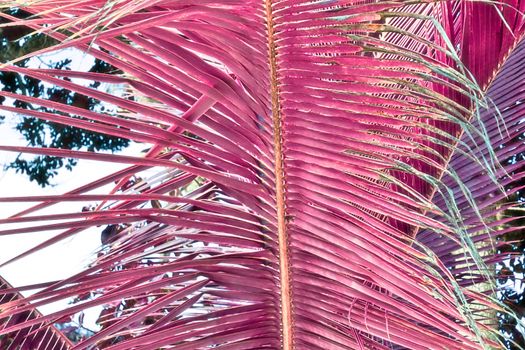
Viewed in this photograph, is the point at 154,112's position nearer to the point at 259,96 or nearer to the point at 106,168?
the point at 259,96

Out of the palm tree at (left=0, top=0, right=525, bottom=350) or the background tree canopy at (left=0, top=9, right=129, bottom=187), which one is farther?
the background tree canopy at (left=0, top=9, right=129, bottom=187)

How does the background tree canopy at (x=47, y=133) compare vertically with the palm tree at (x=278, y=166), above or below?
above

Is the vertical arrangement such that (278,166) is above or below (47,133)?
below

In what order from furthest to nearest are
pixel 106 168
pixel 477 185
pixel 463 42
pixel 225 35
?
pixel 106 168 < pixel 477 185 < pixel 463 42 < pixel 225 35

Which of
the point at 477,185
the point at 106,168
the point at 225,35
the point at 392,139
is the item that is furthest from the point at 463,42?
the point at 106,168

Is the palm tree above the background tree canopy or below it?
below

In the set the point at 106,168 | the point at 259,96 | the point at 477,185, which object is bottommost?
the point at 259,96

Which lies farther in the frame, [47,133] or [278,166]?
[47,133]

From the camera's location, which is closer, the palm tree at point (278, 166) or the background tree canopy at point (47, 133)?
the palm tree at point (278, 166)
